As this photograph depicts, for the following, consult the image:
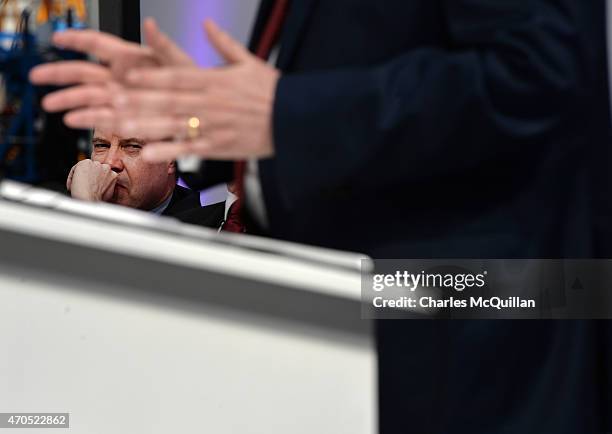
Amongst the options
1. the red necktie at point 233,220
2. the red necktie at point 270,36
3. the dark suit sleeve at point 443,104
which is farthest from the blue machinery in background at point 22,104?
the dark suit sleeve at point 443,104

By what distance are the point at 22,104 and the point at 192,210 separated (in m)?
2.68

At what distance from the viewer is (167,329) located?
601 mm

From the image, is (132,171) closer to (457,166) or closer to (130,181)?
(130,181)

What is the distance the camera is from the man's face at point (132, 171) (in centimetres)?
163

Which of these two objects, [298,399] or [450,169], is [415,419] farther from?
[450,169]

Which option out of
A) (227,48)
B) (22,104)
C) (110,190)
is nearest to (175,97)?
(227,48)

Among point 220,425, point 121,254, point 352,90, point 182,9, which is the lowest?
point 220,425

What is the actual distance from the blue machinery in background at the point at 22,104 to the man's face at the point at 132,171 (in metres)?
2.35

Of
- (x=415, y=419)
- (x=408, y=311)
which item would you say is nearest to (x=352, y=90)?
(x=408, y=311)

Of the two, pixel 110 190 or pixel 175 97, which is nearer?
pixel 175 97

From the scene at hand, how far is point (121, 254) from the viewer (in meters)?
0.60

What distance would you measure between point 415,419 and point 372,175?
21cm

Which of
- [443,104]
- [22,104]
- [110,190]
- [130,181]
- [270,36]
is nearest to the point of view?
[443,104]

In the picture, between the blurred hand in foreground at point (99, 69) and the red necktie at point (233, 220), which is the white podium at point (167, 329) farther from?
the red necktie at point (233, 220)
